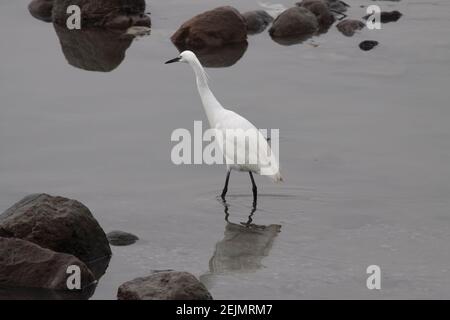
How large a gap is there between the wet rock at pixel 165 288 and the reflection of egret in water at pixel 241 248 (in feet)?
2.89

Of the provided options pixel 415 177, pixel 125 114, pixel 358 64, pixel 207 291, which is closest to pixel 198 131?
pixel 125 114

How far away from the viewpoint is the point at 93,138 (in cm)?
1390

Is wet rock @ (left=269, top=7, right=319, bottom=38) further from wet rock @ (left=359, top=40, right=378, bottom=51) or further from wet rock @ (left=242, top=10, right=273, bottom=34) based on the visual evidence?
wet rock @ (left=359, top=40, right=378, bottom=51)

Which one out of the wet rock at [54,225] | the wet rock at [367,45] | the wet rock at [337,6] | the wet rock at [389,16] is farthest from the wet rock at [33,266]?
the wet rock at [337,6]

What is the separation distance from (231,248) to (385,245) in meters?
1.55

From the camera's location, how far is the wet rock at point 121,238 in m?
10.6

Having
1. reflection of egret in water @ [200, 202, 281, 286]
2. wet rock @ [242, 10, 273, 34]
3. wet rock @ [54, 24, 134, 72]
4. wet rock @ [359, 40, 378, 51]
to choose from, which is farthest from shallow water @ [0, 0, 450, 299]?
wet rock @ [242, 10, 273, 34]

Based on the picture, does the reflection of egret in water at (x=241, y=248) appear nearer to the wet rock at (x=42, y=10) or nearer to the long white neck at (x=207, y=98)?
the long white neck at (x=207, y=98)

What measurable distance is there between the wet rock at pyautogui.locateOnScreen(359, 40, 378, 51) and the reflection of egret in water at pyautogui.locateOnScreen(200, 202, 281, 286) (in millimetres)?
6876

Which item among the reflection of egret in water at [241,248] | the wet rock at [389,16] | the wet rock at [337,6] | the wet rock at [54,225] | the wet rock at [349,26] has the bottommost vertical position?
the reflection of egret in water at [241,248]

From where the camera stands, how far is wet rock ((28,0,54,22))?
19797 mm

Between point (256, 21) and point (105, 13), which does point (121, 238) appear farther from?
point (256, 21)
